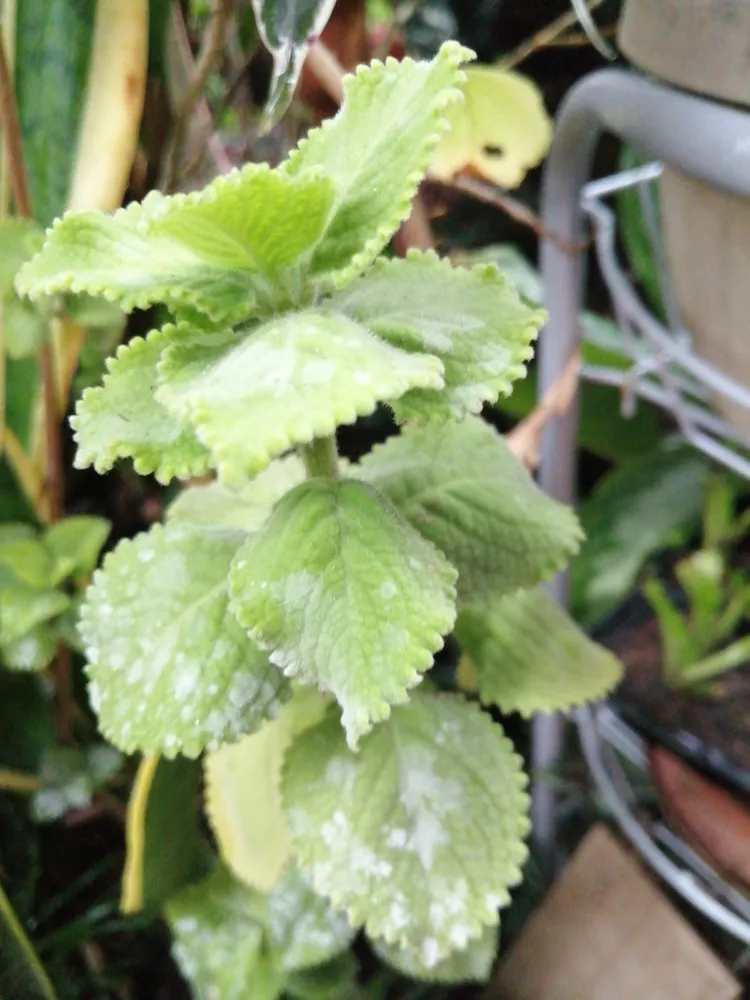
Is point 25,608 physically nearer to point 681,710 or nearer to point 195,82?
point 195,82

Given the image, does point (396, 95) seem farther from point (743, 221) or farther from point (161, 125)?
point (161, 125)

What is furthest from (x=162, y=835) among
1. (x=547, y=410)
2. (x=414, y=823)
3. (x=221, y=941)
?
(x=547, y=410)

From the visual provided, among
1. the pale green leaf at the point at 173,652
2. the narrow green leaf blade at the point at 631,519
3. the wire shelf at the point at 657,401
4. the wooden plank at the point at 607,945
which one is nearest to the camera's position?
the pale green leaf at the point at 173,652

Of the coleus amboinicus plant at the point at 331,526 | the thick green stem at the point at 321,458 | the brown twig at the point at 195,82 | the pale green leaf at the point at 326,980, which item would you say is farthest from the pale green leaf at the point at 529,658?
the brown twig at the point at 195,82

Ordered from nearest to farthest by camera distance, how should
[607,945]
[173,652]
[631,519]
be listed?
[173,652], [607,945], [631,519]

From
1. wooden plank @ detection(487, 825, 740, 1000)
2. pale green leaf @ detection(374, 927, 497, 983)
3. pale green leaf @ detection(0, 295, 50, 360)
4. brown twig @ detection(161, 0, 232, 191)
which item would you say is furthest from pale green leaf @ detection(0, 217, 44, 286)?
wooden plank @ detection(487, 825, 740, 1000)

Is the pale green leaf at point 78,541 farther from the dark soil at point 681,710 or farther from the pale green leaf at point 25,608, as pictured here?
the dark soil at point 681,710

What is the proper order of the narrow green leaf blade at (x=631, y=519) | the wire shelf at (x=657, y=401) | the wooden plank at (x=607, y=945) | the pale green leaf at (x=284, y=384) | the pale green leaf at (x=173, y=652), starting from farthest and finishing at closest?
the narrow green leaf blade at (x=631, y=519)
the wooden plank at (x=607, y=945)
the wire shelf at (x=657, y=401)
the pale green leaf at (x=173, y=652)
the pale green leaf at (x=284, y=384)
